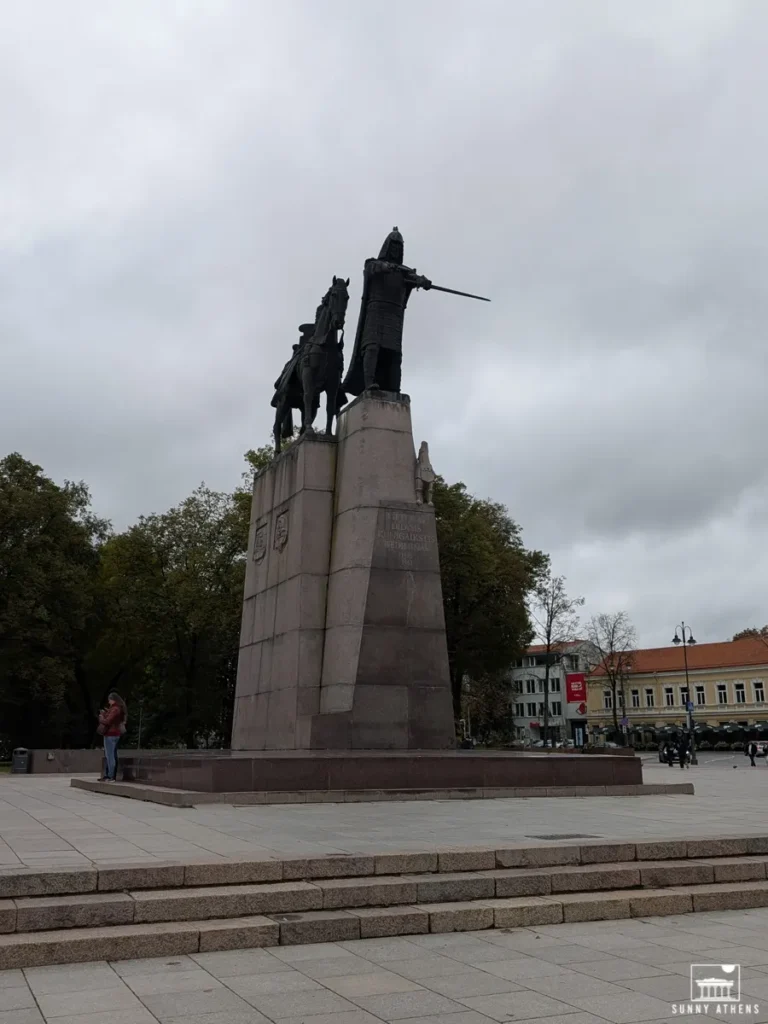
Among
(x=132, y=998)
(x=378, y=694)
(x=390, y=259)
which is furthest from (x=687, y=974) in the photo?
(x=390, y=259)

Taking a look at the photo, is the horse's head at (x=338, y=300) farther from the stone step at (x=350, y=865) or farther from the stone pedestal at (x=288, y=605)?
the stone step at (x=350, y=865)

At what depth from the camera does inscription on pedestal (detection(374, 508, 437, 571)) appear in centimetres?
1739

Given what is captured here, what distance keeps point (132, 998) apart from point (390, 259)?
Answer: 16445 millimetres

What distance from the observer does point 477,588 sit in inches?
1795

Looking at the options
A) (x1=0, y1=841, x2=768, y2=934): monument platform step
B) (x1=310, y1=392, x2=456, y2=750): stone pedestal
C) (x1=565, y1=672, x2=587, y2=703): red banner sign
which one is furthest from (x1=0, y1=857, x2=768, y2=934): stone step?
(x1=565, y1=672, x2=587, y2=703): red banner sign

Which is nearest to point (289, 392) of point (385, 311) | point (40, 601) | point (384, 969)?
point (385, 311)

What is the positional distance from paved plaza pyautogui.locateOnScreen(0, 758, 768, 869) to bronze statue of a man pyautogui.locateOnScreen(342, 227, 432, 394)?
357 inches

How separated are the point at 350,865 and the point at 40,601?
35118 millimetres

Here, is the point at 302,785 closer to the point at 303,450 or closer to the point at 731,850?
the point at 731,850

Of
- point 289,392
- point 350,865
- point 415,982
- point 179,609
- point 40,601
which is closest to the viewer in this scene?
point 415,982

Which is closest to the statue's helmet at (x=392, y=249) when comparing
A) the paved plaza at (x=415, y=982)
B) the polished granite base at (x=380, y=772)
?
the polished granite base at (x=380, y=772)

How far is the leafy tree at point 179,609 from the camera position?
4350 cm

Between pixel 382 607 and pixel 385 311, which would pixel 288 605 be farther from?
pixel 385 311

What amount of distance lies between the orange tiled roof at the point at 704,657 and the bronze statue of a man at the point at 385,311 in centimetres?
6675
